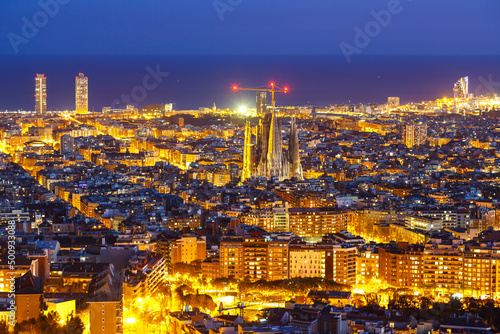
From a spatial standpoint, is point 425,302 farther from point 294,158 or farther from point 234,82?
point 234,82

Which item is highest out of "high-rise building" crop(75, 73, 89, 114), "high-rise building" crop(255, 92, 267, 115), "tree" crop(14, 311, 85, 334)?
"high-rise building" crop(75, 73, 89, 114)

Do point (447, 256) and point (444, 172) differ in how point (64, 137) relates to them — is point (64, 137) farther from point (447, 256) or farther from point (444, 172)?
point (447, 256)

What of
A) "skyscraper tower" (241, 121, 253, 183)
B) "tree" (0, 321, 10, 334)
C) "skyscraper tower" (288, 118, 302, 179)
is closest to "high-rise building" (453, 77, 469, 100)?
"skyscraper tower" (288, 118, 302, 179)

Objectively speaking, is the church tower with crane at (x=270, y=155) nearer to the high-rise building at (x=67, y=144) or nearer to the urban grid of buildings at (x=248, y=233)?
the urban grid of buildings at (x=248, y=233)

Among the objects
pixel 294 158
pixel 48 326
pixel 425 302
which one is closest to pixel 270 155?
pixel 294 158

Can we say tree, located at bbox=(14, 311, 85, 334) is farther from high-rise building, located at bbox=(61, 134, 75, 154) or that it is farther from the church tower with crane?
high-rise building, located at bbox=(61, 134, 75, 154)

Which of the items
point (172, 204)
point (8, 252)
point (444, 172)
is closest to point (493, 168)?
point (444, 172)
